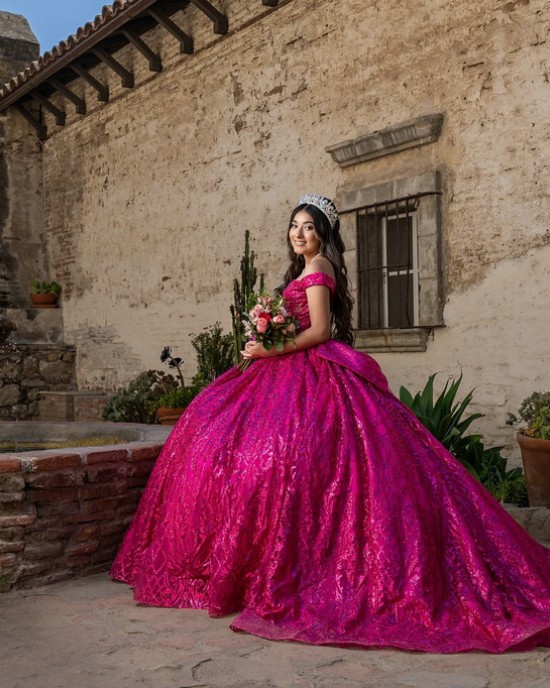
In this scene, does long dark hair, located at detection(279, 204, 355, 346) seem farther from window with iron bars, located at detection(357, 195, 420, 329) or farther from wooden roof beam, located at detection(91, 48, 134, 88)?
wooden roof beam, located at detection(91, 48, 134, 88)

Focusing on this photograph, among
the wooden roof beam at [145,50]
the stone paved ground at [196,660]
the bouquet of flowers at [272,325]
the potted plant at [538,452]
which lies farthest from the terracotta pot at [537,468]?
the wooden roof beam at [145,50]

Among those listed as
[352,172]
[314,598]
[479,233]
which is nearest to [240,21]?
[352,172]

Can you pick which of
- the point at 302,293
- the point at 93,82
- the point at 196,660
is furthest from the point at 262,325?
the point at 93,82

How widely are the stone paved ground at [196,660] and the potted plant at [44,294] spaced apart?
965 centimetres

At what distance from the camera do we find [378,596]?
2.98 metres

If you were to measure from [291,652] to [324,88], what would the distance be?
5.94m

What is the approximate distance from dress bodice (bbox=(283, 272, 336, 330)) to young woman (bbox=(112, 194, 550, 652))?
58mm

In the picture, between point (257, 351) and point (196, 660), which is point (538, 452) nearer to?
point (257, 351)

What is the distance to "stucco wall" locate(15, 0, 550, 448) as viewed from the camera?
5.92 m

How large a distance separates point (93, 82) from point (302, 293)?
26.9 ft

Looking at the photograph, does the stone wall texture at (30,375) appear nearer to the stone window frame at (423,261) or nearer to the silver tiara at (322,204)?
the stone window frame at (423,261)

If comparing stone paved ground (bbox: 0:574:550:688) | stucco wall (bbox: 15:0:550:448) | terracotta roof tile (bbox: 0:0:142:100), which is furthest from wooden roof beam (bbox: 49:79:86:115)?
stone paved ground (bbox: 0:574:550:688)

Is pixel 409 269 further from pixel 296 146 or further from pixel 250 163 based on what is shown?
pixel 250 163

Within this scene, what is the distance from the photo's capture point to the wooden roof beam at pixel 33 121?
12688 millimetres
